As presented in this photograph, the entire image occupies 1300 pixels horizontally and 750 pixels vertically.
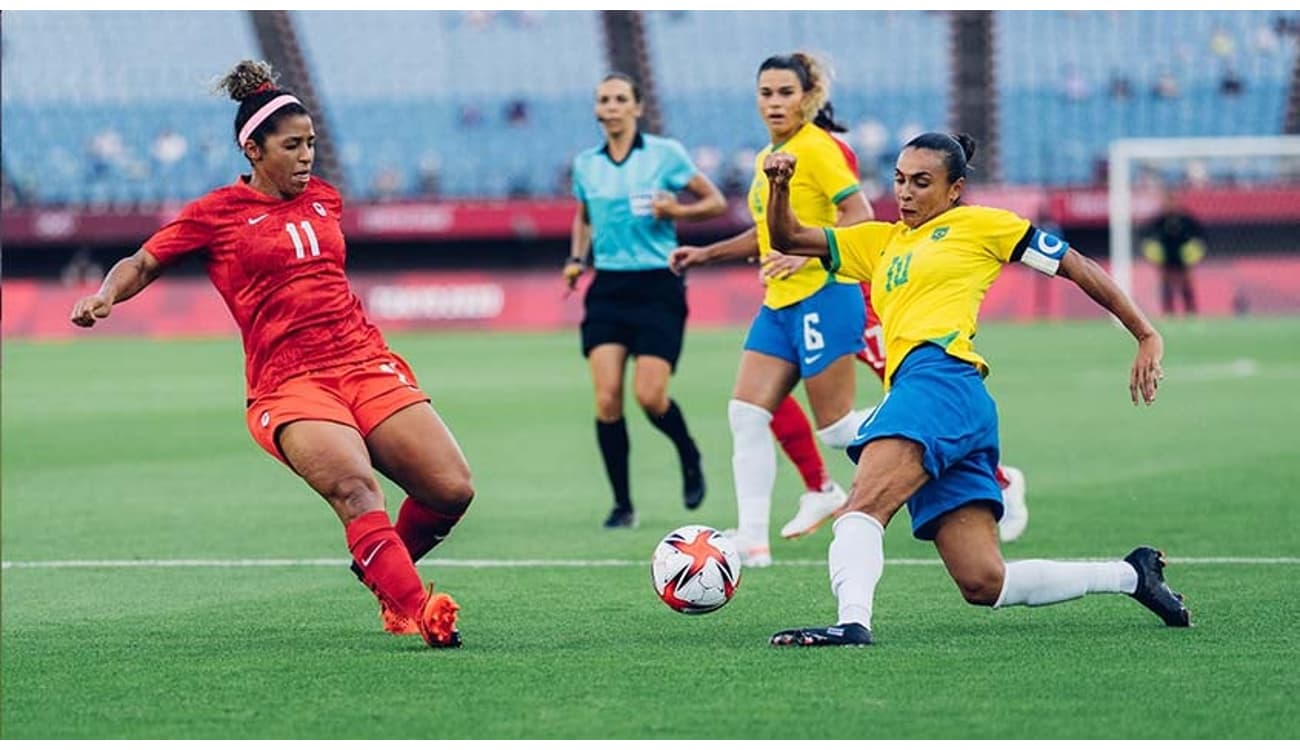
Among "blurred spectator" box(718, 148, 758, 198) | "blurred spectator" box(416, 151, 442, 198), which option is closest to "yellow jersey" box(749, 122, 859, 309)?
"blurred spectator" box(718, 148, 758, 198)

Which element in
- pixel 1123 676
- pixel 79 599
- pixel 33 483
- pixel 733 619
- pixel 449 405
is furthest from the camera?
pixel 449 405

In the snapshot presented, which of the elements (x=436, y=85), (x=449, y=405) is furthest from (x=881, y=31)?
(x=449, y=405)

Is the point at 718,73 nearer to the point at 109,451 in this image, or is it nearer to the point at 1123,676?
the point at 109,451

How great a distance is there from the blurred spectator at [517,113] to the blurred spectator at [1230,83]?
13.2 meters

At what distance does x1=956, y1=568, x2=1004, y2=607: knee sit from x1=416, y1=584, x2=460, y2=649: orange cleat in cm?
165

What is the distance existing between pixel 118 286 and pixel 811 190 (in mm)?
3271

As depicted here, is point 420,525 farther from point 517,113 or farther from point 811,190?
point 517,113

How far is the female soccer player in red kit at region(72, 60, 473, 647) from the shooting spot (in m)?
7.14

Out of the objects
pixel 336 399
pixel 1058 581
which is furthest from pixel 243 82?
pixel 1058 581

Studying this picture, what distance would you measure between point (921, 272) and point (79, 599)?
3.66m

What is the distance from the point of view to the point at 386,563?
6.98 m

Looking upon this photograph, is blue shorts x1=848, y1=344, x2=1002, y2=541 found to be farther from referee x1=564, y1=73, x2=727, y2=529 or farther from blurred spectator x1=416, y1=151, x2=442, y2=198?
blurred spectator x1=416, y1=151, x2=442, y2=198

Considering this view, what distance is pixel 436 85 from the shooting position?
4147 cm

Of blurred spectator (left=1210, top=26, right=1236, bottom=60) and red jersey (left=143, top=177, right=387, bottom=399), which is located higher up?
red jersey (left=143, top=177, right=387, bottom=399)
